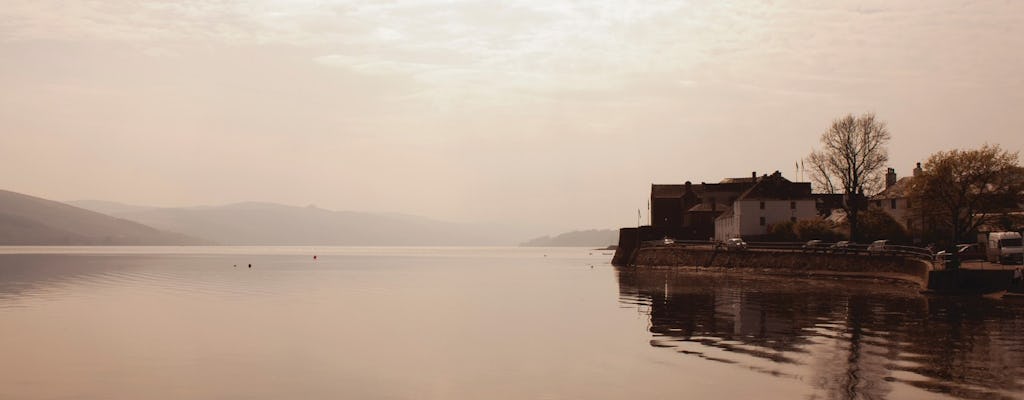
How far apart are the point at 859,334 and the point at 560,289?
4741cm

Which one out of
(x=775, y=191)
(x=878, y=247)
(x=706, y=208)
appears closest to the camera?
(x=878, y=247)

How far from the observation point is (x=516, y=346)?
1662 inches

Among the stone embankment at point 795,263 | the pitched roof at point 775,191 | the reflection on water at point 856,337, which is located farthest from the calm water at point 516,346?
the pitched roof at point 775,191

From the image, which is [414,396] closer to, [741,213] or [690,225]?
[741,213]

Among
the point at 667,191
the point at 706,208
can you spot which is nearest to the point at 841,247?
the point at 706,208

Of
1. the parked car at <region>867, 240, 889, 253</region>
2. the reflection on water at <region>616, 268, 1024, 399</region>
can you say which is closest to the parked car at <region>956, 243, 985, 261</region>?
the parked car at <region>867, 240, 889, 253</region>

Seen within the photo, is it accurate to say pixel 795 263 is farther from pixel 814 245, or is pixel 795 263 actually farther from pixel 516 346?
pixel 516 346

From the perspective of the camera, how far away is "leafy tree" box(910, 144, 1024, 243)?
84.9 meters

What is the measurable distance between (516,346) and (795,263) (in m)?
66.4

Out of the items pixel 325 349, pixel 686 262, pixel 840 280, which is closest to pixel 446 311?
pixel 325 349

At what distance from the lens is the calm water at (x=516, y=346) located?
30141 mm

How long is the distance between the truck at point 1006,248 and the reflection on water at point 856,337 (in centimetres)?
906

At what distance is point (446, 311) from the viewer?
204 feet

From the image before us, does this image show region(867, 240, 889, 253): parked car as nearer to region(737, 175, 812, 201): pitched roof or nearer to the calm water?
the calm water
